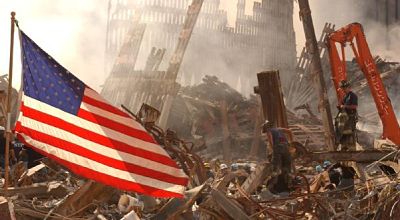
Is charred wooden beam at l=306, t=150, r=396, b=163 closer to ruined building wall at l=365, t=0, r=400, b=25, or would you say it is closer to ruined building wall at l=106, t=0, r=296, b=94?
ruined building wall at l=106, t=0, r=296, b=94

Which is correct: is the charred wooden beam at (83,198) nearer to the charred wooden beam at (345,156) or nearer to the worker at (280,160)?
the worker at (280,160)

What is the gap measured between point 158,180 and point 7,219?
137 centimetres

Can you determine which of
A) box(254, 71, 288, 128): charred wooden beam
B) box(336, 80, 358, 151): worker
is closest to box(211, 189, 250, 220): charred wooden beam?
box(336, 80, 358, 151): worker

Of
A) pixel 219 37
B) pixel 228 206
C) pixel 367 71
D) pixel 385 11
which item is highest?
pixel 385 11

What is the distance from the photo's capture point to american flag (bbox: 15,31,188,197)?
17.3 feet

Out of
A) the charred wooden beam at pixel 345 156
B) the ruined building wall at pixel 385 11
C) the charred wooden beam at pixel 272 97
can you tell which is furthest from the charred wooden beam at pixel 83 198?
the ruined building wall at pixel 385 11

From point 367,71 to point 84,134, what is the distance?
10.7m

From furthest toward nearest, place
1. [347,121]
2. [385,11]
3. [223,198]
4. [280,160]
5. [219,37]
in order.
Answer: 1. [219,37]
2. [385,11]
3. [347,121]
4. [280,160]
5. [223,198]

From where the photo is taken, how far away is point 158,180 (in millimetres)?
5391

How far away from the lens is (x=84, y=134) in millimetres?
5355

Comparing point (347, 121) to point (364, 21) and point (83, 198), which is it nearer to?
point (83, 198)

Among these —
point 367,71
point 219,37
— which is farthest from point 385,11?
point 367,71

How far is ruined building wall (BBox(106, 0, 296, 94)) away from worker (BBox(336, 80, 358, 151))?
27142mm

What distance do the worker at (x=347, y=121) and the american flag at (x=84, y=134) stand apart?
508cm
